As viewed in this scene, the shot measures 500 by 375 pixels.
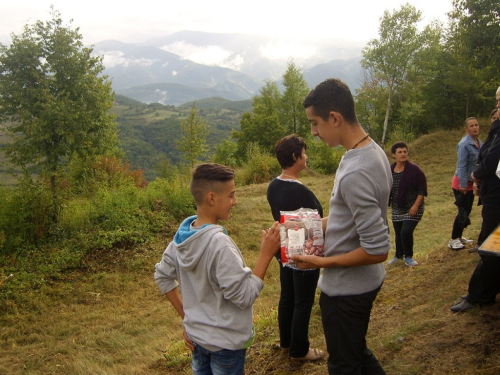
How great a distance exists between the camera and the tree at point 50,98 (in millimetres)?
15383

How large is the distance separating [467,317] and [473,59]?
1983 centimetres

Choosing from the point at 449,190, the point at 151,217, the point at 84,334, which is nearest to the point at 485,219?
the point at 84,334

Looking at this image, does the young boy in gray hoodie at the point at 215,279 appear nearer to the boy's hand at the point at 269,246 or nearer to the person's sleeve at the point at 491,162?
the boy's hand at the point at 269,246

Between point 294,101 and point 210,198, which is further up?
point 294,101

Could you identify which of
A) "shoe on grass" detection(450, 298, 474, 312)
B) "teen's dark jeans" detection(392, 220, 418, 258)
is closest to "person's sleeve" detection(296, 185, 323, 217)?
"shoe on grass" detection(450, 298, 474, 312)

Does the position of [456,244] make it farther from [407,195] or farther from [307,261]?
[307,261]

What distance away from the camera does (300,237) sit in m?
1.91

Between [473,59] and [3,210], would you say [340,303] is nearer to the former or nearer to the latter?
[3,210]

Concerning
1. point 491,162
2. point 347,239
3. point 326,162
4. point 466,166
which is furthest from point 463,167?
point 326,162

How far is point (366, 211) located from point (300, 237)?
39 cm

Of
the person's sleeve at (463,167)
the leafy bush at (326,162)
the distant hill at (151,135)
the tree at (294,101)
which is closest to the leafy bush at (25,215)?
the person's sleeve at (463,167)

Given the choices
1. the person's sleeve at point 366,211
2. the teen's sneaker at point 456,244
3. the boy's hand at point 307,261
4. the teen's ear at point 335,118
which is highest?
the teen's ear at point 335,118

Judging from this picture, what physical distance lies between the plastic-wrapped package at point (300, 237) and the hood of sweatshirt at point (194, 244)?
1.12 feet

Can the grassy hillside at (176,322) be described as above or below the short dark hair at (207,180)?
below
